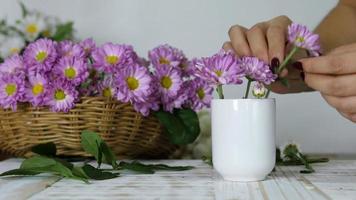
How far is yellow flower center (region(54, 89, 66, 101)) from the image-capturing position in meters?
0.93

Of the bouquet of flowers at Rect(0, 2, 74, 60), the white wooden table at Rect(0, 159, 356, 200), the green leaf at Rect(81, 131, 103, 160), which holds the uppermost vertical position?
the bouquet of flowers at Rect(0, 2, 74, 60)

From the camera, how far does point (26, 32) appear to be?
1187mm

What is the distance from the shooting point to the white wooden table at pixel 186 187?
60cm

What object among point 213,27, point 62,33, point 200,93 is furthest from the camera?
point 213,27

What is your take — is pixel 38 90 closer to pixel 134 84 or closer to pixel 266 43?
pixel 134 84

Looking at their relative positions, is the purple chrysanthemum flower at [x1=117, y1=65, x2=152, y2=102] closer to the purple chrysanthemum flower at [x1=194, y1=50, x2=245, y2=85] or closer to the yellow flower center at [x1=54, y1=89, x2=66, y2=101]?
the yellow flower center at [x1=54, y1=89, x2=66, y2=101]

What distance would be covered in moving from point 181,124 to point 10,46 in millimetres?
420

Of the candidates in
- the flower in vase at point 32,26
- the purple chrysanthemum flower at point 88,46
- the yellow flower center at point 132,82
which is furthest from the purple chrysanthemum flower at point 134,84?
the flower in vase at point 32,26

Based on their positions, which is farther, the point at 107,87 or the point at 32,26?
the point at 32,26

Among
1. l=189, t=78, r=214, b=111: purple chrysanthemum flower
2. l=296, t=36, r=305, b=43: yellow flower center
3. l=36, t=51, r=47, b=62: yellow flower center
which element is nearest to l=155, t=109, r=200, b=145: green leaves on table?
l=189, t=78, r=214, b=111: purple chrysanthemum flower

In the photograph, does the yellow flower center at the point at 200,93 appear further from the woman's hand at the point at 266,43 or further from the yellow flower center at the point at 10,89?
the yellow flower center at the point at 10,89

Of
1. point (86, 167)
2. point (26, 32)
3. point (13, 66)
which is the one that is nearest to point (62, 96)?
point (13, 66)

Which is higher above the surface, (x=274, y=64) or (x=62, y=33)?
(x=62, y=33)

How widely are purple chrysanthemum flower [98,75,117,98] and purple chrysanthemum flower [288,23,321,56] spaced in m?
0.35
